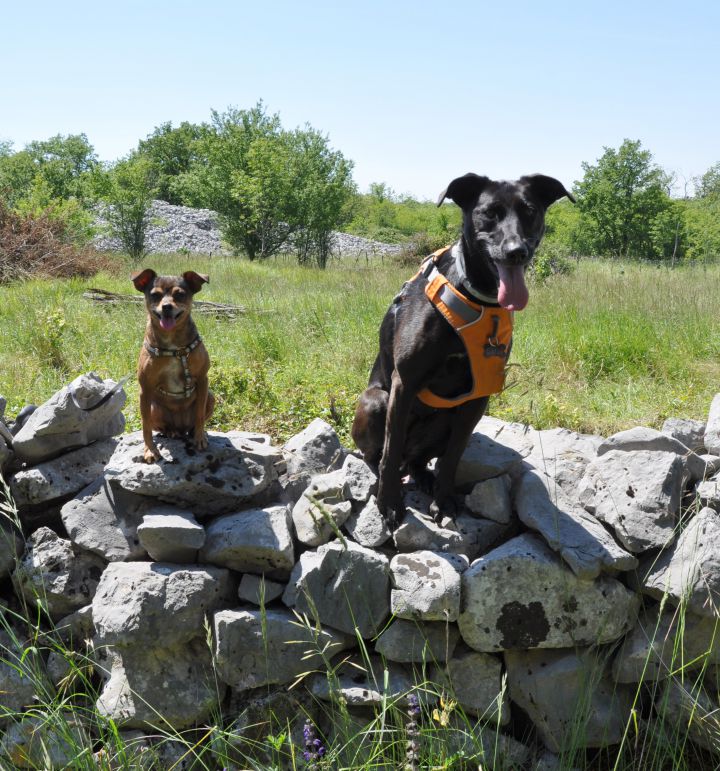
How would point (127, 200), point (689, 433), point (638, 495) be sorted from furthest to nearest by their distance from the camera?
point (127, 200), point (689, 433), point (638, 495)

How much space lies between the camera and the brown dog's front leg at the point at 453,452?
3.05m

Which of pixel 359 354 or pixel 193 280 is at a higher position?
pixel 193 280

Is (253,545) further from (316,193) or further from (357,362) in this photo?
(316,193)

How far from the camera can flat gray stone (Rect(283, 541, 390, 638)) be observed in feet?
9.29

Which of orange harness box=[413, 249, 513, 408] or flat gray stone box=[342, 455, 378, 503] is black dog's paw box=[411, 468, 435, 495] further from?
orange harness box=[413, 249, 513, 408]

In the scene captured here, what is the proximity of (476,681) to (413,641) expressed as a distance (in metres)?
0.35

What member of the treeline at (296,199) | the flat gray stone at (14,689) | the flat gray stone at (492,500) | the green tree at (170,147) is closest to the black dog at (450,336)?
the flat gray stone at (492,500)

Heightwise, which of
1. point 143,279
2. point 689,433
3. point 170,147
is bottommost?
point 689,433

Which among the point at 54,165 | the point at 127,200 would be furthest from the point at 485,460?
the point at 54,165

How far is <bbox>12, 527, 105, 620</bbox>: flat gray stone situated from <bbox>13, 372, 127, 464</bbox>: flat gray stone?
0.43m

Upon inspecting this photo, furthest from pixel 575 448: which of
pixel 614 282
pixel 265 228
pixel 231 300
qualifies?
pixel 265 228

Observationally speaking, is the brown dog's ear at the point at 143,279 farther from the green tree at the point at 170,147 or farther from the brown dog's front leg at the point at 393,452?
the green tree at the point at 170,147

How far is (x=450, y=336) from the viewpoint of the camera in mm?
2838

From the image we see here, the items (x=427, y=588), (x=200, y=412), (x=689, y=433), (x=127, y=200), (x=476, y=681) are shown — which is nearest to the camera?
(x=427, y=588)
